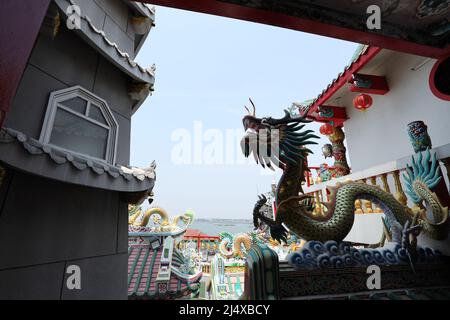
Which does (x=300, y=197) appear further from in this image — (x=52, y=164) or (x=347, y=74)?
(x=347, y=74)

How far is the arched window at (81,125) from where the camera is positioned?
2.68 meters

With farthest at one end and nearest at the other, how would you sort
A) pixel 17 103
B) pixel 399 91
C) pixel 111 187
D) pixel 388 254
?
pixel 399 91
pixel 111 187
pixel 17 103
pixel 388 254

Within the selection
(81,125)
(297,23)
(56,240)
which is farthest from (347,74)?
(56,240)

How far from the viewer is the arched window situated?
2.68 metres

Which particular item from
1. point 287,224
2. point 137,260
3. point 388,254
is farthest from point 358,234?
point 137,260

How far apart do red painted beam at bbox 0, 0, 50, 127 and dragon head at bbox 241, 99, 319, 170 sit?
1.86 metres

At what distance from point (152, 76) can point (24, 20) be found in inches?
102

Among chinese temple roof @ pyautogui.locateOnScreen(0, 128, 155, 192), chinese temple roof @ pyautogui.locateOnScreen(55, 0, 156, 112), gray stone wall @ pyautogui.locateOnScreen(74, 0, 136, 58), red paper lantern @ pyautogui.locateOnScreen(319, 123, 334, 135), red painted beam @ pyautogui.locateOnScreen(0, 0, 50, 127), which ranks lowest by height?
chinese temple roof @ pyautogui.locateOnScreen(0, 128, 155, 192)

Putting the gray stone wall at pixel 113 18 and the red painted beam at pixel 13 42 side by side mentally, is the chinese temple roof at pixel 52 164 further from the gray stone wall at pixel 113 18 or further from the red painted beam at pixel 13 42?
the gray stone wall at pixel 113 18

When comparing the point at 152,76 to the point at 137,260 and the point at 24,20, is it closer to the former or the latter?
the point at 24,20

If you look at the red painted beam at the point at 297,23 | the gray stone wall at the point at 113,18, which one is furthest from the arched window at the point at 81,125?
the red painted beam at the point at 297,23

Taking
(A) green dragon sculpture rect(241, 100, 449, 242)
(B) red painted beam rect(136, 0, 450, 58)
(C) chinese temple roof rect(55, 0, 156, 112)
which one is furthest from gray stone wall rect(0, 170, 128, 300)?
(B) red painted beam rect(136, 0, 450, 58)

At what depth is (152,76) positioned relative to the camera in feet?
13.5

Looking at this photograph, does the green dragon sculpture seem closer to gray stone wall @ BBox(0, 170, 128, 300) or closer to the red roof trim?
gray stone wall @ BBox(0, 170, 128, 300)
